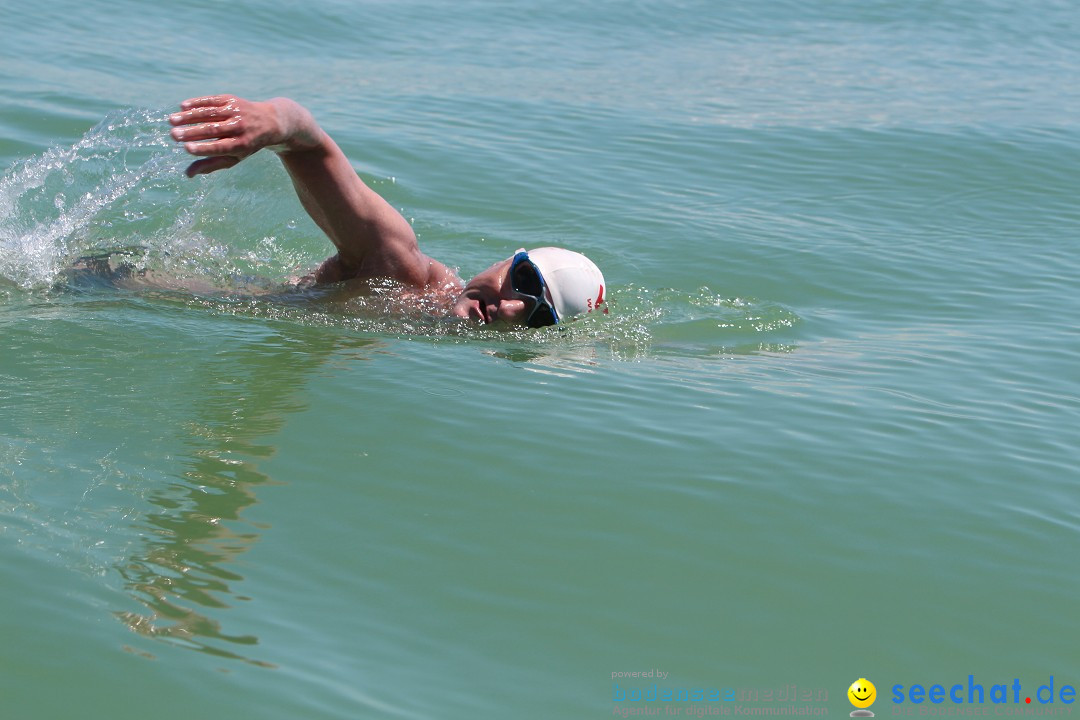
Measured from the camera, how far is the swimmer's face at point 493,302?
655 cm

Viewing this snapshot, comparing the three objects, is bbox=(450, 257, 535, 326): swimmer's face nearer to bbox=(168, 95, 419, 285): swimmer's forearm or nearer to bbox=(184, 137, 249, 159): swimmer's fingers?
bbox=(168, 95, 419, 285): swimmer's forearm

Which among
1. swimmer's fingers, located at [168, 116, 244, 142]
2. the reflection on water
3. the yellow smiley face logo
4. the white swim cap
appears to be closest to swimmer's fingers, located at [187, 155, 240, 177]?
swimmer's fingers, located at [168, 116, 244, 142]

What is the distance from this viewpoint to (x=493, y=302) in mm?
6637

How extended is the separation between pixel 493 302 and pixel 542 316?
0.27 metres

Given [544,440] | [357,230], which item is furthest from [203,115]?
[544,440]

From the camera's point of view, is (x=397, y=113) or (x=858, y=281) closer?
(x=858, y=281)

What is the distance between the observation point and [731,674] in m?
3.64

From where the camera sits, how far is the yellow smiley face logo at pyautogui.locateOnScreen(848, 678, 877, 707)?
3580 millimetres

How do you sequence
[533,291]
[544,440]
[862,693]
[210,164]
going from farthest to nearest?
[533,291]
[544,440]
[210,164]
[862,693]

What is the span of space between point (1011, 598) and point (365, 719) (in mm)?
2211

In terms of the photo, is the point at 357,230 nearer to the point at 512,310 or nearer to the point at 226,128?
the point at 512,310

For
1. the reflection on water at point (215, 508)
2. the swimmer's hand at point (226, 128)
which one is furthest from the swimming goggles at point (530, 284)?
the swimmer's hand at point (226, 128)

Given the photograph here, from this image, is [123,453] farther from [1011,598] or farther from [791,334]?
[791,334]

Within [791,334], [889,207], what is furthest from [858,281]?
[889,207]
